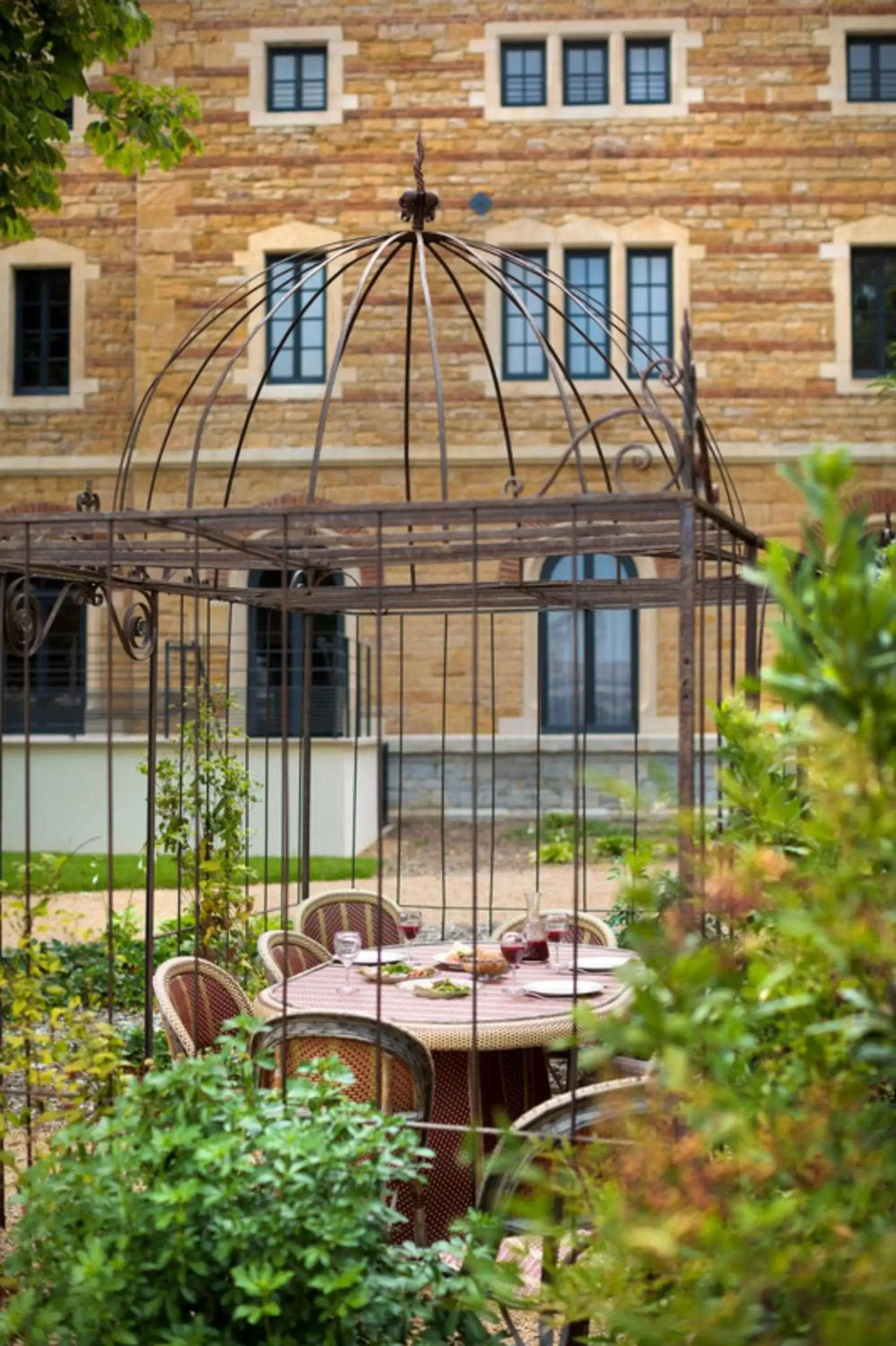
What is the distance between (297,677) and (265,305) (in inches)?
166

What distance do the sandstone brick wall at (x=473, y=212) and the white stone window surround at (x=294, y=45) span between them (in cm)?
9

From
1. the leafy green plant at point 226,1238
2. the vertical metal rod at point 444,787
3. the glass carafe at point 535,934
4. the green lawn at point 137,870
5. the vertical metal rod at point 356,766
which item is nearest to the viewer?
the leafy green plant at point 226,1238

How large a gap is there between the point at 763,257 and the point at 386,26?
5.04 meters

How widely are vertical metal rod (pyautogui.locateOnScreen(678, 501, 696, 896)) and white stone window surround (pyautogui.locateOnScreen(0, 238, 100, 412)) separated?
15.1 m

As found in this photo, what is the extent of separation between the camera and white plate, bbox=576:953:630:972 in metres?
5.22

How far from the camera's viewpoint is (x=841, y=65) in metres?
16.4

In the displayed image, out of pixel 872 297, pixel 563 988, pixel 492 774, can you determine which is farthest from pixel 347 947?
pixel 872 297

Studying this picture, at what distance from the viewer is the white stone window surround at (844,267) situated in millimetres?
16344

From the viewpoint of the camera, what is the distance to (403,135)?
54.3ft

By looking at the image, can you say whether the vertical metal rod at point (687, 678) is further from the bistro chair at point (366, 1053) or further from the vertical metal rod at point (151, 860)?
the vertical metal rod at point (151, 860)

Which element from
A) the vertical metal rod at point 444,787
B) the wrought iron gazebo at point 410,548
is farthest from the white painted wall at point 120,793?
the vertical metal rod at point 444,787

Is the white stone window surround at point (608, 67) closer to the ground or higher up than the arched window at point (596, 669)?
higher up

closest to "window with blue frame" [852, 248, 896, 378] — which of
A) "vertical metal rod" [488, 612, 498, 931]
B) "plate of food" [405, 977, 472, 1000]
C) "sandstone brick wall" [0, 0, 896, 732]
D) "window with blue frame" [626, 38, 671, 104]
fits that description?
"sandstone brick wall" [0, 0, 896, 732]

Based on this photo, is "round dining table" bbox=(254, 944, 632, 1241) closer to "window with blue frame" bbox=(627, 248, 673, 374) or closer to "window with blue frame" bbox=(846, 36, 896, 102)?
"window with blue frame" bbox=(627, 248, 673, 374)
